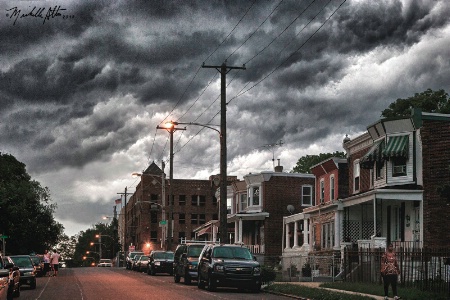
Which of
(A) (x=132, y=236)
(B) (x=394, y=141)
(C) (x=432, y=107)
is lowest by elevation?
(A) (x=132, y=236)

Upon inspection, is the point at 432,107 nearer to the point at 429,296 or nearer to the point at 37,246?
the point at 37,246

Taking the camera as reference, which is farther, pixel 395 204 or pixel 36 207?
pixel 36 207

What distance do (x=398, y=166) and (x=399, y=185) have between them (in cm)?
118

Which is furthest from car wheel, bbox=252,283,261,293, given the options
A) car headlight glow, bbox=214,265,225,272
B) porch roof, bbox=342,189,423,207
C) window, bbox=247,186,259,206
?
window, bbox=247,186,259,206

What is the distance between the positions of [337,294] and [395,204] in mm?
18459

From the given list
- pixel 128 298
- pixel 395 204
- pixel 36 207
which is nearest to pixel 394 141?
pixel 395 204

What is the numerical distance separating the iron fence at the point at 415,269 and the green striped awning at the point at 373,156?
6382 millimetres

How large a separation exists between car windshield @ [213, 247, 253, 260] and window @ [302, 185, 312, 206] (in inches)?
1372

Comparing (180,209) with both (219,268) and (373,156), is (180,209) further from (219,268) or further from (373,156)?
(219,268)

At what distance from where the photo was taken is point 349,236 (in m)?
46.5

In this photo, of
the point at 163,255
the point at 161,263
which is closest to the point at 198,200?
the point at 163,255

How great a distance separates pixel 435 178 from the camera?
3903 centimetres

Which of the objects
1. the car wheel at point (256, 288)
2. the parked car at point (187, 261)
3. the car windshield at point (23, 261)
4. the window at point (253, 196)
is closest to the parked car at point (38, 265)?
the parked car at point (187, 261)

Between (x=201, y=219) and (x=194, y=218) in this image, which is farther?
(x=194, y=218)
